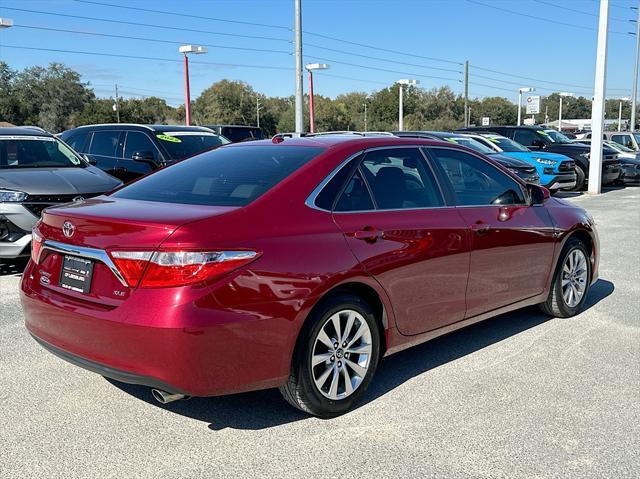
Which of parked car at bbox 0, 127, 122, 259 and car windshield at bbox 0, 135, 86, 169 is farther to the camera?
car windshield at bbox 0, 135, 86, 169

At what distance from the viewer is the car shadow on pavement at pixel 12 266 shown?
7625 mm

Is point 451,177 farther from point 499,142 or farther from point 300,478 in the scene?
point 499,142

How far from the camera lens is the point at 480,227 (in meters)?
4.69

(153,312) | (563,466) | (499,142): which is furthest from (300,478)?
(499,142)

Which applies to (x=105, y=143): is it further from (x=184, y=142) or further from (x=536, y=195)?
(x=536, y=195)

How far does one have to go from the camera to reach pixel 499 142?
1764 cm

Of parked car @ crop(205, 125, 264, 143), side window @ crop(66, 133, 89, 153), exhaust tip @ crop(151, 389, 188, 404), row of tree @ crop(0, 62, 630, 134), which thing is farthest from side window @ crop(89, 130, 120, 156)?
row of tree @ crop(0, 62, 630, 134)

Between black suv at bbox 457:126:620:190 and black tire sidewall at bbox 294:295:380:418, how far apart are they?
1698 centimetres

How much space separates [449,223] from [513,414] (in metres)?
1.32

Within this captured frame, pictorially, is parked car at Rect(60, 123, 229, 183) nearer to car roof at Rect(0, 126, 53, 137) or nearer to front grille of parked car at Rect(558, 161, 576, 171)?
car roof at Rect(0, 126, 53, 137)

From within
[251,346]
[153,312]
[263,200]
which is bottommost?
[251,346]

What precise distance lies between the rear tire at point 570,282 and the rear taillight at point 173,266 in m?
3.48

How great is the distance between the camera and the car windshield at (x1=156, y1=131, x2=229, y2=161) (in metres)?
11.1

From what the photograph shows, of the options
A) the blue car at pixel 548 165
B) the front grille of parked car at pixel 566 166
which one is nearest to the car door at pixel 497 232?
the blue car at pixel 548 165
